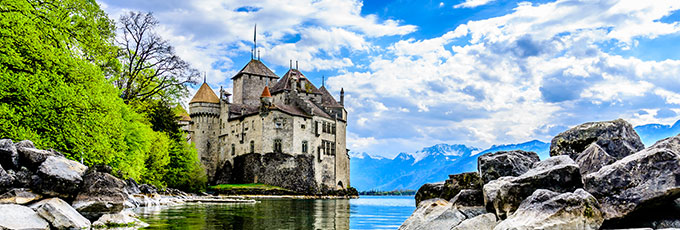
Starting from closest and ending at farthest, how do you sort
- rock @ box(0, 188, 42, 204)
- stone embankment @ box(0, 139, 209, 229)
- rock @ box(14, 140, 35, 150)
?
stone embankment @ box(0, 139, 209, 229)
rock @ box(0, 188, 42, 204)
rock @ box(14, 140, 35, 150)

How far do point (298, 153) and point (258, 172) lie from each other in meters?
6.28

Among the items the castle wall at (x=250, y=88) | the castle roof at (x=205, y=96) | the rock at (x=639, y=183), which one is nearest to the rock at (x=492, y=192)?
the rock at (x=639, y=183)

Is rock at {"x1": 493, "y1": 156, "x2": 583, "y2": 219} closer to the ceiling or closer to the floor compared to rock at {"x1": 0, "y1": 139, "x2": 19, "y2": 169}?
closer to the floor

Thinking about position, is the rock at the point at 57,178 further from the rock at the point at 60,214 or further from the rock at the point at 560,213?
the rock at the point at 560,213

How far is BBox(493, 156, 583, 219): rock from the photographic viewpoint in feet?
39.8

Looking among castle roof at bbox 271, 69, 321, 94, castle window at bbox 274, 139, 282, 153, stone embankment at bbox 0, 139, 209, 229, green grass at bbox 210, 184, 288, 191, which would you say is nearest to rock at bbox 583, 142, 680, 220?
stone embankment at bbox 0, 139, 209, 229

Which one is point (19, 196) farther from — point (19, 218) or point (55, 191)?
point (19, 218)

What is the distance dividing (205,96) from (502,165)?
232 ft

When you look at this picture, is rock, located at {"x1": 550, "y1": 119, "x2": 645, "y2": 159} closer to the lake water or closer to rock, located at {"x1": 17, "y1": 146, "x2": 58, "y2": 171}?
the lake water

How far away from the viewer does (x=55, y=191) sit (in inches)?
612

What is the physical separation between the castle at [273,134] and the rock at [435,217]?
58.3 meters

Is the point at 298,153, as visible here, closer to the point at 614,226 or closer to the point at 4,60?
the point at 4,60

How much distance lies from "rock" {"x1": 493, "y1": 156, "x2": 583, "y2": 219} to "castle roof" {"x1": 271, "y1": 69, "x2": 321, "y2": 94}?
70.9m

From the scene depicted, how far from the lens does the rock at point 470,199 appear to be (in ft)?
48.4
